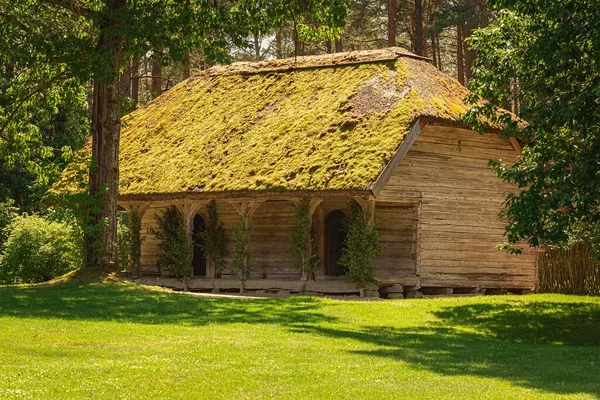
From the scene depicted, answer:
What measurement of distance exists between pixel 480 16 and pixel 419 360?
92.7ft

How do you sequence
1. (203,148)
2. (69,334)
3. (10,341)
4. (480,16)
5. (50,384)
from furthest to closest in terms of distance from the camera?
(480,16), (203,148), (69,334), (10,341), (50,384)

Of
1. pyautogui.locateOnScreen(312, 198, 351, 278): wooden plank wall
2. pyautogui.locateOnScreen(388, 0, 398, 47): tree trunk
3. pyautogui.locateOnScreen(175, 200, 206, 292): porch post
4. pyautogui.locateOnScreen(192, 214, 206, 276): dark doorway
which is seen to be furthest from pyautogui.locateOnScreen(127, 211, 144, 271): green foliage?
pyautogui.locateOnScreen(388, 0, 398, 47): tree trunk

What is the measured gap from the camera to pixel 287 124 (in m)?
32.2

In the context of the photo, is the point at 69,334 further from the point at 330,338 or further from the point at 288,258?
the point at 288,258

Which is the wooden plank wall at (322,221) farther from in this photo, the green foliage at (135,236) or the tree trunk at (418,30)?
the tree trunk at (418,30)

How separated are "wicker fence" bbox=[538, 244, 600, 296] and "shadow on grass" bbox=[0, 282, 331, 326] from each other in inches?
394

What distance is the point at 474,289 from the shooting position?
30953 millimetres

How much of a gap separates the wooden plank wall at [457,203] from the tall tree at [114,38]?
203 inches

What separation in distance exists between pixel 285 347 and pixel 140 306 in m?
6.53

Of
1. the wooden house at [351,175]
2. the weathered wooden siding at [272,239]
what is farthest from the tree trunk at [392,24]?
the weathered wooden siding at [272,239]

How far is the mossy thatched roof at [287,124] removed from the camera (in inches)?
1130

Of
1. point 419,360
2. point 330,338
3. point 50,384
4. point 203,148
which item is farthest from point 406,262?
point 50,384

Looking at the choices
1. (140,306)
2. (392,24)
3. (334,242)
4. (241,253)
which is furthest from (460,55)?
(140,306)

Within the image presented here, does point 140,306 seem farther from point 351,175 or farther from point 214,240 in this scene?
point 214,240
